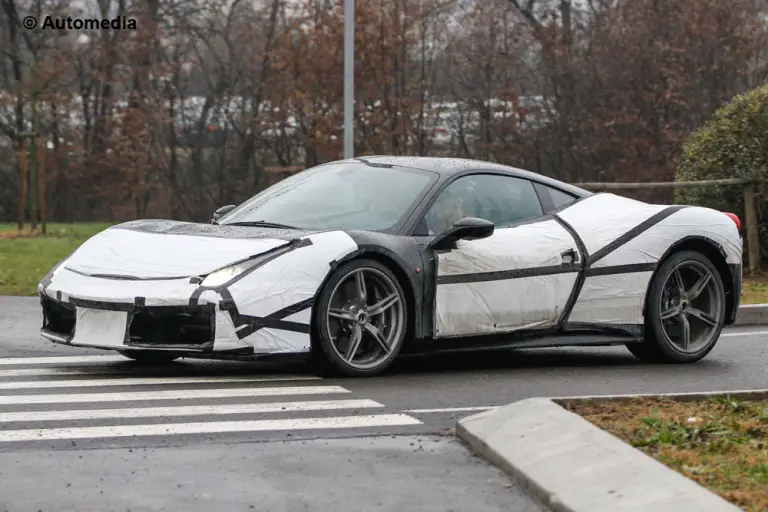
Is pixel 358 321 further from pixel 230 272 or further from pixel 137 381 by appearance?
pixel 137 381

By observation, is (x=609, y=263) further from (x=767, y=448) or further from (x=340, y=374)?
(x=767, y=448)

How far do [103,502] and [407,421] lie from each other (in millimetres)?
2205

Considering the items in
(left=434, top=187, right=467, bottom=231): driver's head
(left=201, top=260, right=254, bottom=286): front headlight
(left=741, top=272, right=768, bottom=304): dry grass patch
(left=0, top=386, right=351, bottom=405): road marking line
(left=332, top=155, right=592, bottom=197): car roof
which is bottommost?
(left=741, top=272, right=768, bottom=304): dry grass patch

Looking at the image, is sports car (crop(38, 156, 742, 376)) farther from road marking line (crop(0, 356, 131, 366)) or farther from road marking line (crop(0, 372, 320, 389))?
road marking line (crop(0, 356, 131, 366))


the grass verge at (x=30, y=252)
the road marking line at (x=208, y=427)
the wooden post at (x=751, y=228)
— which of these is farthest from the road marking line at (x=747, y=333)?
the grass verge at (x=30, y=252)

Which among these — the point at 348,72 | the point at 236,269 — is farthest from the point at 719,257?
the point at 348,72

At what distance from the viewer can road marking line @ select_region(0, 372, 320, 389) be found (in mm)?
8484

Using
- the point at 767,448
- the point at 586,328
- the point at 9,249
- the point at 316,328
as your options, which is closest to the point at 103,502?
the point at 767,448

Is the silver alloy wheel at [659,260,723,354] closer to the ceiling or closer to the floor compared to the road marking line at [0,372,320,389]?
closer to the ceiling

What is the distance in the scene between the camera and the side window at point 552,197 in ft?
33.3

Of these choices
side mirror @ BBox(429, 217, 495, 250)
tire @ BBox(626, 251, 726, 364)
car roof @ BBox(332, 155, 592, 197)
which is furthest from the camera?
tire @ BBox(626, 251, 726, 364)

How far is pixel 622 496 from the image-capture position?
5.26 meters

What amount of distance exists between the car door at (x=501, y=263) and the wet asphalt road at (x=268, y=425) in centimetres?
38

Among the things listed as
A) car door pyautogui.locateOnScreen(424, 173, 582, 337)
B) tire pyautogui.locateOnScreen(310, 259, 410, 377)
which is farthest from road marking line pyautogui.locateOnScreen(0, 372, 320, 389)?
car door pyautogui.locateOnScreen(424, 173, 582, 337)
